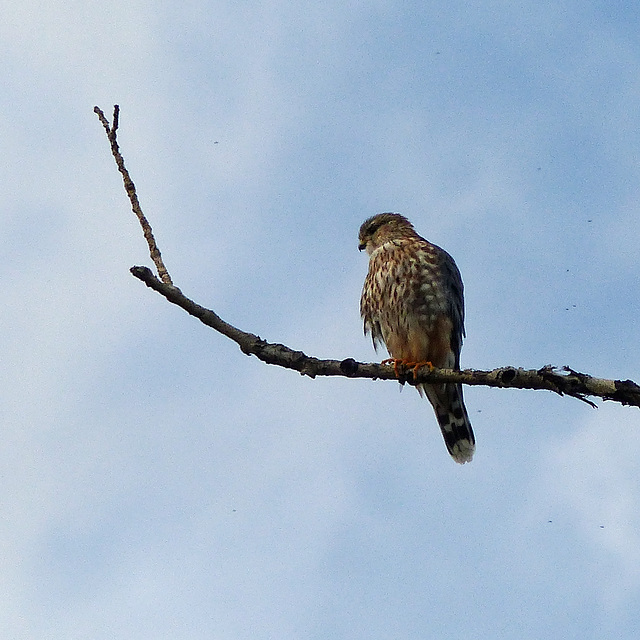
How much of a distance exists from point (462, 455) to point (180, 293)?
11.6 ft

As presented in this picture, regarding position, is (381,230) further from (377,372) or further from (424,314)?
(377,372)

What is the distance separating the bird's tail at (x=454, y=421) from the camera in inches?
243

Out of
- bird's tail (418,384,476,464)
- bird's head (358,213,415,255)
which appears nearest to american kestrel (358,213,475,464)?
bird's tail (418,384,476,464)

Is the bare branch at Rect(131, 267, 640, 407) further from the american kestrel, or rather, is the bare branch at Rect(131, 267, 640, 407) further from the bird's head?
the bird's head

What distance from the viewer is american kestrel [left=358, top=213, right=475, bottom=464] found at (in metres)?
5.86

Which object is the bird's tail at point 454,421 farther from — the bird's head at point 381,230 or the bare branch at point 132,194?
the bare branch at point 132,194

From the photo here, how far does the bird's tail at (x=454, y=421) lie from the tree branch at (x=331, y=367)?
255 cm

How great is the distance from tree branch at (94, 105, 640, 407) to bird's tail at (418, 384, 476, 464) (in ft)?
8.38

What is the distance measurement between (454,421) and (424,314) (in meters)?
0.93

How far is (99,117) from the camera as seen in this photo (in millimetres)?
3393

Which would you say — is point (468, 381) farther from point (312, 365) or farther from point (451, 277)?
point (451, 277)

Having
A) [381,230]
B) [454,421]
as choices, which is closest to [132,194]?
[454,421]

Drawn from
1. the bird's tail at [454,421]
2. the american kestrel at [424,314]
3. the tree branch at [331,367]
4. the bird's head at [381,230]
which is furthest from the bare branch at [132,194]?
the bird's head at [381,230]

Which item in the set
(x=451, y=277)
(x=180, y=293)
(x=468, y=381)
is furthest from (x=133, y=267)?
(x=451, y=277)
